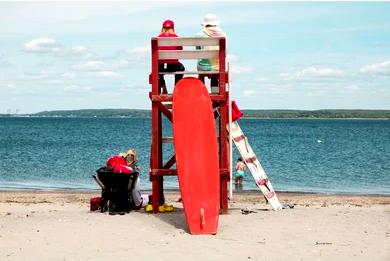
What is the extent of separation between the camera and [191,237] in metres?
9.15

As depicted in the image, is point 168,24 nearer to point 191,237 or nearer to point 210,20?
point 210,20

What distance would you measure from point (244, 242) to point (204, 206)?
1095mm

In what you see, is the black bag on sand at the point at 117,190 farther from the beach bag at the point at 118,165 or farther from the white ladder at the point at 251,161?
the white ladder at the point at 251,161

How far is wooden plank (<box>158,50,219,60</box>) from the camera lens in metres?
11.0

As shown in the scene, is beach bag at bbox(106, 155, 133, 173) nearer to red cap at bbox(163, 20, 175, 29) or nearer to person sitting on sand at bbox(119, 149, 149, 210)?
person sitting on sand at bbox(119, 149, 149, 210)

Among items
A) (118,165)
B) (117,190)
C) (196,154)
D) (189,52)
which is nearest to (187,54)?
(189,52)

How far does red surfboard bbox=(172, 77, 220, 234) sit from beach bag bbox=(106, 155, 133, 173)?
139 cm

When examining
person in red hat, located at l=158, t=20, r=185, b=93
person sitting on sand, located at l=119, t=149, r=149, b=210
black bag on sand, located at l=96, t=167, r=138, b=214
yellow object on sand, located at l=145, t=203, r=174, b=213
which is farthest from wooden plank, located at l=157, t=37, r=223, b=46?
yellow object on sand, located at l=145, t=203, r=174, b=213

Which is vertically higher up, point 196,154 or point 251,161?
point 196,154

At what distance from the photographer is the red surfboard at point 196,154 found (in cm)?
965

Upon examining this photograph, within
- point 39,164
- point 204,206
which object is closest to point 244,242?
point 204,206

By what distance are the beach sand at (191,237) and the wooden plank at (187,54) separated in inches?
99.8

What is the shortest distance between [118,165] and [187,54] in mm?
2181

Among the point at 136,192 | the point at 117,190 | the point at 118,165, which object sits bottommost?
the point at 136,192
